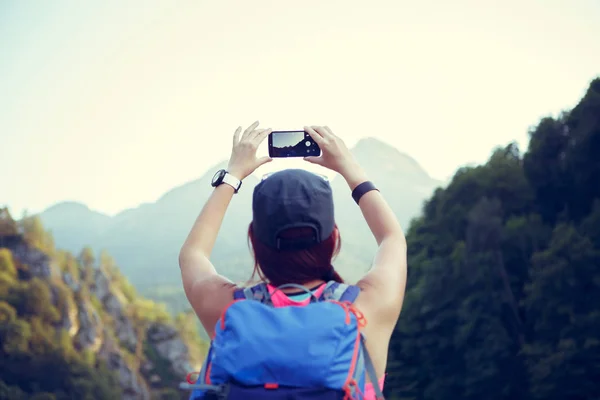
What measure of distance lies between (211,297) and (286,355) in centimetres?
46

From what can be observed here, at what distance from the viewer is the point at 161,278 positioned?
173500 millimetres

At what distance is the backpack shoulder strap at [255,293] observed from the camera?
209cm

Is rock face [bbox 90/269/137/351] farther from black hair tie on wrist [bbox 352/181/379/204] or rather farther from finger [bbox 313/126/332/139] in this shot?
black hair tie on wrist [bbox 352/181/379/204]

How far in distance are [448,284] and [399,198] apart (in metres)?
171

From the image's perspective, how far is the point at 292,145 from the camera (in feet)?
8.68

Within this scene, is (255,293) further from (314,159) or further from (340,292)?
(314,159)

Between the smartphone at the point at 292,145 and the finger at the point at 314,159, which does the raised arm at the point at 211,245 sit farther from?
the finger at the point at 314,159

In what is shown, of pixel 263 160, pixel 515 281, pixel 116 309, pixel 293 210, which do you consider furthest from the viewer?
pixel 116 309

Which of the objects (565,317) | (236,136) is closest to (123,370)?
(565,317)

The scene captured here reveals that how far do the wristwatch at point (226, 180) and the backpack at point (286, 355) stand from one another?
63cm

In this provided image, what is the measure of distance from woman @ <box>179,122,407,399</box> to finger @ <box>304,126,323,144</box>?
0.16 m

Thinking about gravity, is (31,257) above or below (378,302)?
above

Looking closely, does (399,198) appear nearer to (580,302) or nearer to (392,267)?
(580,302)

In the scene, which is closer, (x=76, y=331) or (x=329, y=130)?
(x=329, y=130)
